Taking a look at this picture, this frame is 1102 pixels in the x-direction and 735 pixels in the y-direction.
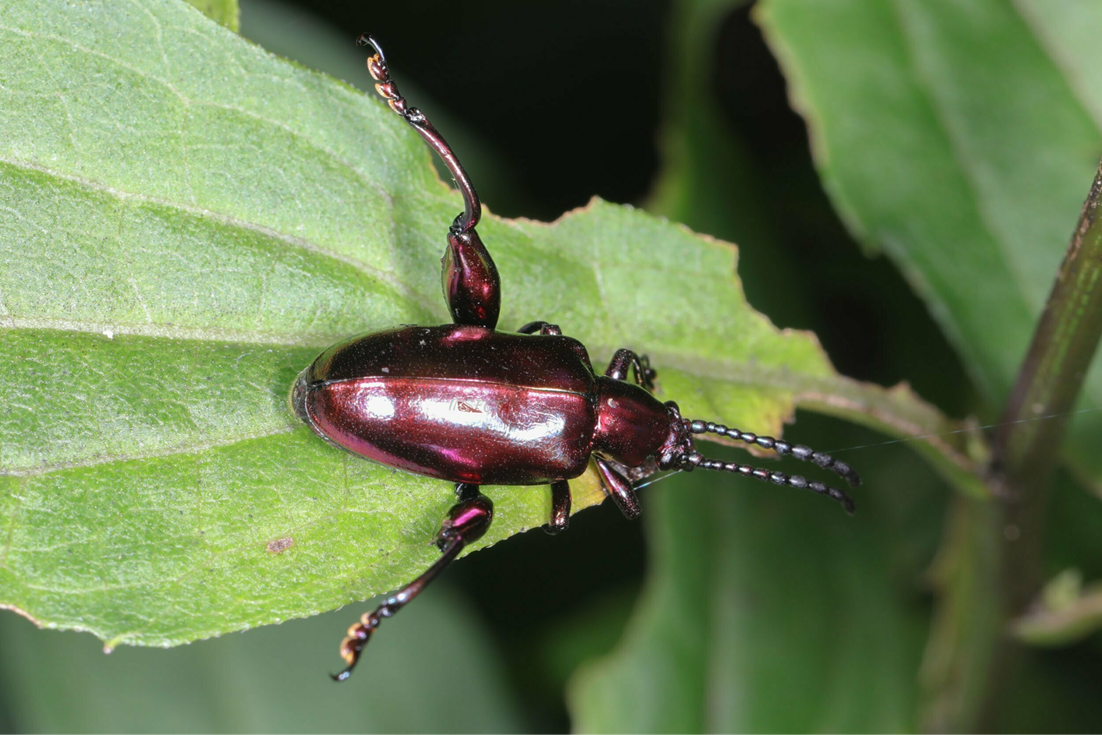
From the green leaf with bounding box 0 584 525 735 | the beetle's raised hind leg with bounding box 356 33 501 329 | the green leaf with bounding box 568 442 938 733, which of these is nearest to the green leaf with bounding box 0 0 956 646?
the beetle's raised hind leg with bounding box 356 33 501 329

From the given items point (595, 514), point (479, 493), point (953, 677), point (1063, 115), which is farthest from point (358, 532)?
point (1063, 115)

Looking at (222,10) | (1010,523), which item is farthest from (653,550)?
(222,10)

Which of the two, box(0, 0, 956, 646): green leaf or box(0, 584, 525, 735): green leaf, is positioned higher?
box(0, 0, 956, 646): green leaf

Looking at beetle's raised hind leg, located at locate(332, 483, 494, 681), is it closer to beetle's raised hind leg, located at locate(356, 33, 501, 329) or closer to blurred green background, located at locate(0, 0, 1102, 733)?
beetle's raised hind leg, located at locate(356, 33, 501, 329)

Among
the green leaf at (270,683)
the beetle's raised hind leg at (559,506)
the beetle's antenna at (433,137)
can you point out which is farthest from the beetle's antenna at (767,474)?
the green leaf at (270,683)

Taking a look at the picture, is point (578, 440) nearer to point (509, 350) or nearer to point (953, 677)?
point (509, 350)

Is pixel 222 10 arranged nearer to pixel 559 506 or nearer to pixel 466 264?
pixel 466 264
